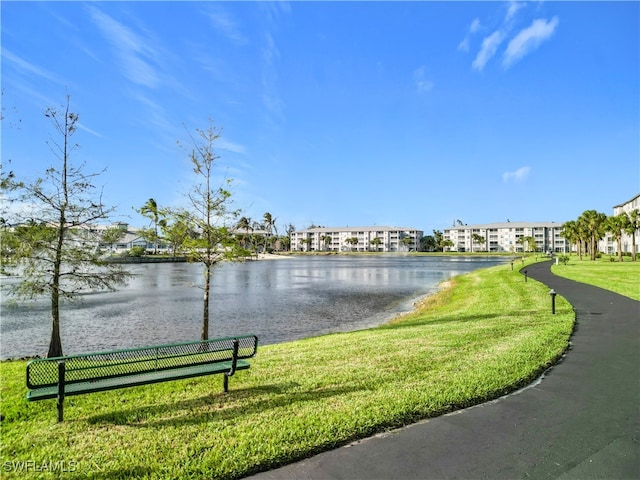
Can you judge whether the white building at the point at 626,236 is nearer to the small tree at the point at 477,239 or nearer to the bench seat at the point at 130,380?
the small tree at the point at 477,239

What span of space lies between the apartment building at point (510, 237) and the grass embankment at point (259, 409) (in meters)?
181

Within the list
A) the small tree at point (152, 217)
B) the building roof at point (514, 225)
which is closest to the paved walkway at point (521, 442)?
the small tree at point (152, 217)

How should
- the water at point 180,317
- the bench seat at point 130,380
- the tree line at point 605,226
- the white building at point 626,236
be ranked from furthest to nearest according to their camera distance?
the white building at point 626,236, the tree line at point 605,226, the water at point 180,317, the bench seat at point 130,380

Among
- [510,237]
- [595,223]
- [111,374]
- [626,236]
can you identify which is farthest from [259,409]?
[510,237]

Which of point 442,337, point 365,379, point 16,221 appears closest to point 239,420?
point 365,379

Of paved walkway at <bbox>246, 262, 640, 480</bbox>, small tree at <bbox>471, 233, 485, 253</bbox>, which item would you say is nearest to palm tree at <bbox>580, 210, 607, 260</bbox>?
paved walkway at <bbox>246, 262, 640, 480</bbox>

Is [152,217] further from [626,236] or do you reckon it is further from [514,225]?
[514,225]

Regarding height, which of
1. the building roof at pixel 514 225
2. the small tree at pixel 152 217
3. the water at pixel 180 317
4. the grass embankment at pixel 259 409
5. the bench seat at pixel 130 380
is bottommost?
the water at pixel 180 317

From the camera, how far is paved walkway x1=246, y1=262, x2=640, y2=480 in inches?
190

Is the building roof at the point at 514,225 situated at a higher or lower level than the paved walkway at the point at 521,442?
higher

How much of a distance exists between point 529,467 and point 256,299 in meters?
31.4

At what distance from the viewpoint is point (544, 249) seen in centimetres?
17750

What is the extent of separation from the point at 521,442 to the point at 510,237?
653ft

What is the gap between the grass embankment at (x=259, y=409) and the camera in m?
4.96
